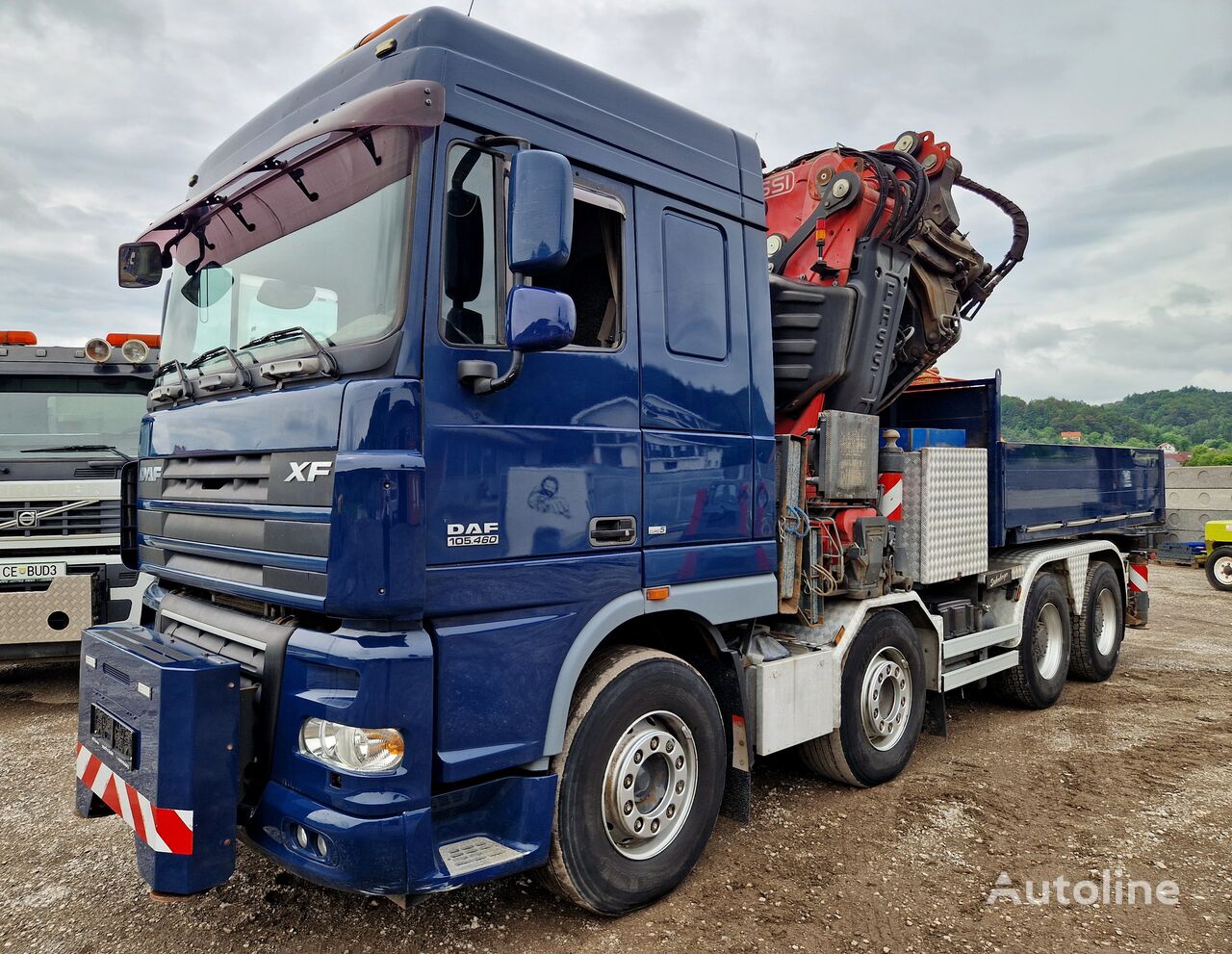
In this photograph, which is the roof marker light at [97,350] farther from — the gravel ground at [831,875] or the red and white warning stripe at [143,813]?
the red and white warning stripe at [143,813]

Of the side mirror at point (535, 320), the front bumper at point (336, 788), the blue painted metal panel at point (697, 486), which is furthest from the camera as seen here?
the blue painted metal panel at point (697, 486)

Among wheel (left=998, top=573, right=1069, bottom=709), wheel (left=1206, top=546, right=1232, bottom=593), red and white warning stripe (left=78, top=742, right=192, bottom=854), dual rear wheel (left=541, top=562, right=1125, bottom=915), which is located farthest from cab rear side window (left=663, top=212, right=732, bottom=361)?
wheel (left=1206, top=546, right=1232, bottom=593)

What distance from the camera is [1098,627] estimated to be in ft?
24.3

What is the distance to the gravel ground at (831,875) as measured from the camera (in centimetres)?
326

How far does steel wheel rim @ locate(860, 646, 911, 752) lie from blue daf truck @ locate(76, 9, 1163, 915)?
0.11 feet

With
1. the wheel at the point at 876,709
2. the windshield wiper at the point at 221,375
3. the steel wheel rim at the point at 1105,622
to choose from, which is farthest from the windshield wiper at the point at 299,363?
the steel wheel rim at the point at 1105,622

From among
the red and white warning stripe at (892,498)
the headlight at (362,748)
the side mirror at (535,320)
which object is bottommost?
the headlight at (362,748)

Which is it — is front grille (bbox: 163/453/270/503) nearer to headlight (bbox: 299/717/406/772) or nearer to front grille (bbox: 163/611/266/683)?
front grille (bbox: 163/611/266/683)

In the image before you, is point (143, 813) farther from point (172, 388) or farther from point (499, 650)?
point (172, 388)

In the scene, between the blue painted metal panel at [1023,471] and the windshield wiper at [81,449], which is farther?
the windshield wiper at [81,449]

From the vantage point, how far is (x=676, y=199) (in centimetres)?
374

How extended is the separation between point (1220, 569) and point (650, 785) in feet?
48.6

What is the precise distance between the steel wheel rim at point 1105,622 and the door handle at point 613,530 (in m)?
5.65

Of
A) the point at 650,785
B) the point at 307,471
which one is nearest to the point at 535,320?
the point at 307,471
